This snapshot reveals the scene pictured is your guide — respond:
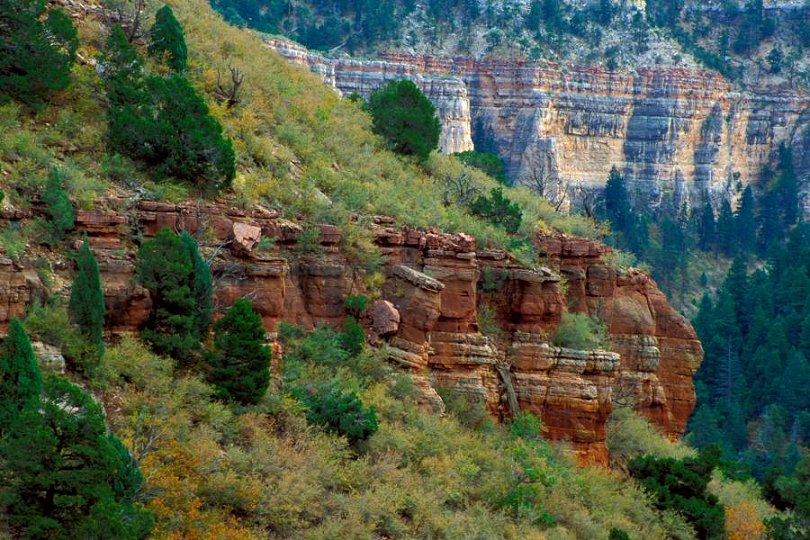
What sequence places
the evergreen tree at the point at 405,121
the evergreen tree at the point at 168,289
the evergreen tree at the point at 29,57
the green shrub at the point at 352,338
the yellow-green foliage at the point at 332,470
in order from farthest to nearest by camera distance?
the evergreen tree at the point at 405,121 → the green shrub at the point at 352,338 → the evergreen tree at the point at 29,57 → the evergreen tree at the point at 168,289 → the yellow-green foliage at the point at 332,470

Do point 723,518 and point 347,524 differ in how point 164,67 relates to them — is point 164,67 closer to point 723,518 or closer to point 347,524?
point 347,524

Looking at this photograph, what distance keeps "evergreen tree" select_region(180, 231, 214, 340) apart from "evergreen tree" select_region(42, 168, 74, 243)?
6.91ft

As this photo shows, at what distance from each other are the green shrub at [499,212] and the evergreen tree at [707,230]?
84.4 meters

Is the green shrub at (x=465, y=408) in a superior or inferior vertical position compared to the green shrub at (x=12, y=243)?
inferior

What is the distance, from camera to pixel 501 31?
426 feet

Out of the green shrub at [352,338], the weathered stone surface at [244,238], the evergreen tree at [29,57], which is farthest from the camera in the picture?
the green shrub at [352,338]

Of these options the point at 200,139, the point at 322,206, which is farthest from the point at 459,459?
the point at 200,139

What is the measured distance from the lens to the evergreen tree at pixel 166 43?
34688 mm

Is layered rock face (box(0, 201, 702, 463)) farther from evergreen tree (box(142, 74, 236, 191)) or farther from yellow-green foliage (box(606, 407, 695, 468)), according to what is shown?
yellow-green foliage (box(606, 407, 695, 468))

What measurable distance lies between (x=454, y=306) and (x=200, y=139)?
699 centimetres

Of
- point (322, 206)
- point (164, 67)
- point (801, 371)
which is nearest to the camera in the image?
point (322, 206)

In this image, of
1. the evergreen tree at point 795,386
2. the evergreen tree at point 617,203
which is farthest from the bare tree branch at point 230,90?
the evergreen tree at point 617,203

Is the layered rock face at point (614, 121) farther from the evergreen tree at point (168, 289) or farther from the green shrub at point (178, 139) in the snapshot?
the evergreen tree at point (168, 289)

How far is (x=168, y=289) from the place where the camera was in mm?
26375
